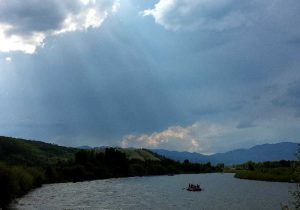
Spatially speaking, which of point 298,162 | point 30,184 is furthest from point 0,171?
point 30,184

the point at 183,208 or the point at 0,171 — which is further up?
the point at 0,171

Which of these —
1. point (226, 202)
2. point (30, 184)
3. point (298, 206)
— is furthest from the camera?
point (30, 184)

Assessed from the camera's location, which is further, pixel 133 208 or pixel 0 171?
pixel 133 208

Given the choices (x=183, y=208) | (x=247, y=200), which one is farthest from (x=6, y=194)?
(x=247, y=200)

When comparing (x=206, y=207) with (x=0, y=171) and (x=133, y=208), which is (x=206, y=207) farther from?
(x=0, y=171)

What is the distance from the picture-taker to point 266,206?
111 m

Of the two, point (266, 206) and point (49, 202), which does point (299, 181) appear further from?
point (49, 202)

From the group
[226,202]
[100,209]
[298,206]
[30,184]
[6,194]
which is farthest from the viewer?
[30,184]

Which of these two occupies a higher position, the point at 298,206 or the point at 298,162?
the point at 298,162

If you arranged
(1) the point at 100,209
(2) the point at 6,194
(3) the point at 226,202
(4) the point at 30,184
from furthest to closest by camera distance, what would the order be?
(4) the point at 30,184 → (3) the point at 226,202 → (1) the point at 100,209 → (2) the point at 6,194

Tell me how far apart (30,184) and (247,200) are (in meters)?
105

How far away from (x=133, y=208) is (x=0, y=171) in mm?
33366

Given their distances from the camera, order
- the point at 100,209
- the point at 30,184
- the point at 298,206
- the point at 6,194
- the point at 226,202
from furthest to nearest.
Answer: the point at 30,184 < the point at 226,202 < the point at 100,209 < the point at 6,194 < the point at 298,206

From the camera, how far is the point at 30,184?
7618 inches
